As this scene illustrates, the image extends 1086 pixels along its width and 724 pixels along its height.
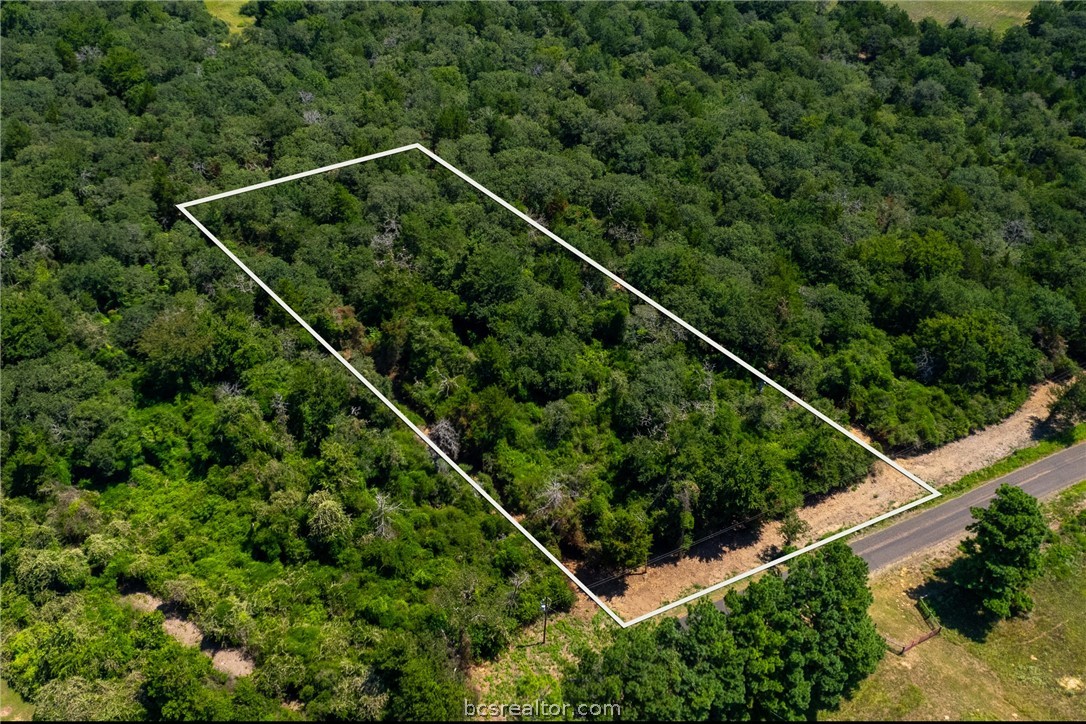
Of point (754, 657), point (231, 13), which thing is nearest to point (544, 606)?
point (754, 657)

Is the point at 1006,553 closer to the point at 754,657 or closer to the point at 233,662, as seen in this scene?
the point at 754,657

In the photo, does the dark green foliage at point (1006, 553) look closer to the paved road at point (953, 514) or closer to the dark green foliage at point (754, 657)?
the paved road at point (953, 514)

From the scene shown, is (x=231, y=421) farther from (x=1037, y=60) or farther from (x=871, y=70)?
(x=1037, y=60)

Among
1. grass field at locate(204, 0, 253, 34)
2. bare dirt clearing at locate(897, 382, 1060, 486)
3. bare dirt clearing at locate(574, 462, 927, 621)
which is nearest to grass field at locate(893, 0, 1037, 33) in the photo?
bare dirt clearing at locate(897, 382, 1060, 486)

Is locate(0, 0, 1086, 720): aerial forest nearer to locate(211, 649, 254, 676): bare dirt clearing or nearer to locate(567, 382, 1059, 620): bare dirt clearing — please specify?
locate(211, 649, 254, 676): bare dirt clearing

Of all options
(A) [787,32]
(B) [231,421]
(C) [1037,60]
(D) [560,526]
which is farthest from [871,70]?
(B) [231,421]

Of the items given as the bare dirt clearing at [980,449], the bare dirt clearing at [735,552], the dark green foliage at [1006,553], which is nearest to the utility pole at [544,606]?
the bare dirt clearing at [735,552]
